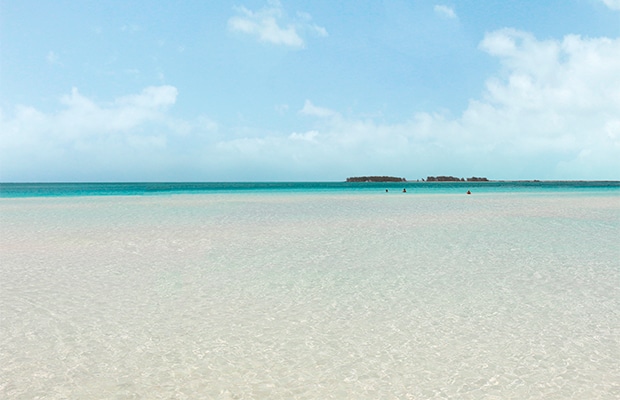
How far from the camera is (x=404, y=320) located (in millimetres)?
5137

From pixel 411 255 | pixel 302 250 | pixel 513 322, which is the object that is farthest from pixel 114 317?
pixel 411 255

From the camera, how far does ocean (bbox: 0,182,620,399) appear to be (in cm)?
368

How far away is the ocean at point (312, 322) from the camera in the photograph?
3682 millimetres

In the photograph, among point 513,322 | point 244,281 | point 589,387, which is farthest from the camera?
point 244,281

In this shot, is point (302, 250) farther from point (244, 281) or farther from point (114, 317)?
point (114, 317)

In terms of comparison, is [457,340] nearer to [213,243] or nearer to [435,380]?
[435,380]

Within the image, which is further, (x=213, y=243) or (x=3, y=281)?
(x=213, y=243)

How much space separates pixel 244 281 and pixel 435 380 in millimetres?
3838

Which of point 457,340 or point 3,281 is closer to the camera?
point 457,340

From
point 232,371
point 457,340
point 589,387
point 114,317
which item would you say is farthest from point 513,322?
point 114,317

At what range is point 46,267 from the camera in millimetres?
8250

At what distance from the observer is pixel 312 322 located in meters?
5.12

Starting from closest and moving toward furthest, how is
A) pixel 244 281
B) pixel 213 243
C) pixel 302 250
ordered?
pixel 244 281 → pixel 302 250 → pixel 213 243

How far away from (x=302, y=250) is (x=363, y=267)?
204cm
